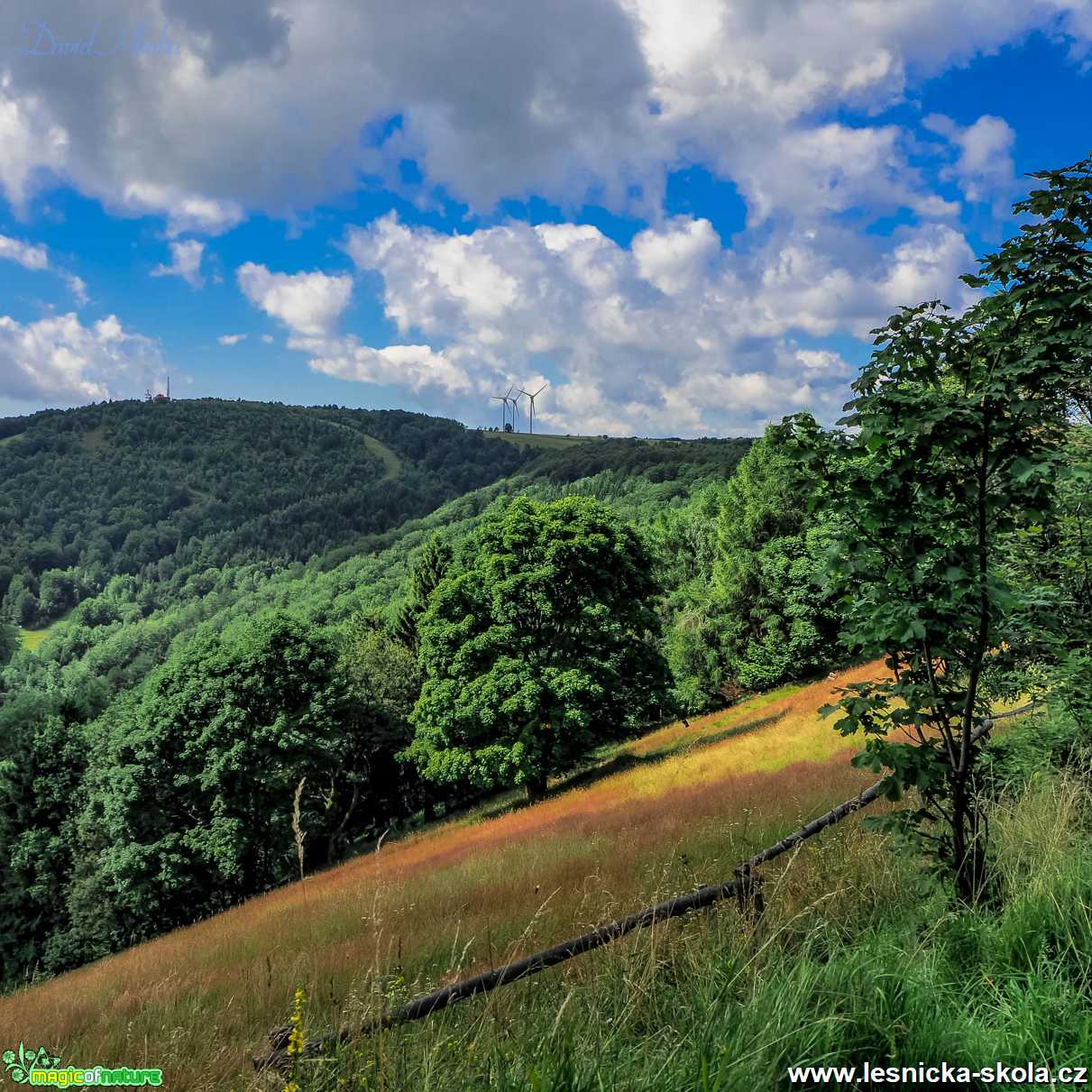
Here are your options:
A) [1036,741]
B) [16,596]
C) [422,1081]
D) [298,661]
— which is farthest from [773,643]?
[16,596]

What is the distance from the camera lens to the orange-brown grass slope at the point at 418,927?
4301 millimetres

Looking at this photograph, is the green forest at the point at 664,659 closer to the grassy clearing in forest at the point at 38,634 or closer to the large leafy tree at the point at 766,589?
the large leafy tree at the point at 766,589

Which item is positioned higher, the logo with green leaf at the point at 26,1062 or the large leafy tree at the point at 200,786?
the logo with green leaf at the point at 26,1062

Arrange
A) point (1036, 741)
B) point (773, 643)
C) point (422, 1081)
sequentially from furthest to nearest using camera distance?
point (773, 643)
point (1036, 741)
point (422, 1081)

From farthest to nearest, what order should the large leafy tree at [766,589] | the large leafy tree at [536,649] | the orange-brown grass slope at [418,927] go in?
1. the large leafy tree at [766,589]
2. the large leafy tree at [536,649]
3. the orange-brown grass slope at [418,927]

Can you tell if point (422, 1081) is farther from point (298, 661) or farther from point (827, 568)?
point (298, 661)

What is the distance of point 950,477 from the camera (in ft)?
13.6

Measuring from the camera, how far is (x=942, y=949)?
3604 millimetres

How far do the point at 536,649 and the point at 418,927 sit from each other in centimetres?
1912

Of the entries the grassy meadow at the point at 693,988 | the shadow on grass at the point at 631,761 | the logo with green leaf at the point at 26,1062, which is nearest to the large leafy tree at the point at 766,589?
the shadow on grass at the point at 631,761

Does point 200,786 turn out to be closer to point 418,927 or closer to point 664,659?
point 664,659

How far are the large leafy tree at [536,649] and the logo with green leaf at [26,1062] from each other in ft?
63.8

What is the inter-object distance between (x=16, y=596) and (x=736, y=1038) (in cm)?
21097

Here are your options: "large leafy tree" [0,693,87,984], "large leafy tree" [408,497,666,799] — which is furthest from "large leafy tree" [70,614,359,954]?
"large leafy tree" [408,497,666,799]
